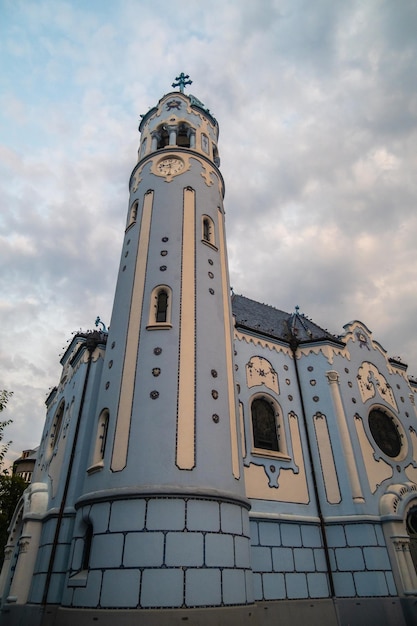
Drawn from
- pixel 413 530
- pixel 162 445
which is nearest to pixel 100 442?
pixel 162 445

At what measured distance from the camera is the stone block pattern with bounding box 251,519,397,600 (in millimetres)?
14352

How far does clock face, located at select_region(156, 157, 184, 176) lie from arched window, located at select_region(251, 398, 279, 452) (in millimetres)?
11568

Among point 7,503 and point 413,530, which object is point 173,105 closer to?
point 413,530

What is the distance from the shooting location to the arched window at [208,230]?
18219mm

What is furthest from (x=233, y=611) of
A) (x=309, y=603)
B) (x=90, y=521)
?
(x=309, y=603)

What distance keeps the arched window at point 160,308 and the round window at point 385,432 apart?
38.2 feet

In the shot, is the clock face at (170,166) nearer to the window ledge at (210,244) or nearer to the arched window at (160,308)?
the window ledge at (210,244)

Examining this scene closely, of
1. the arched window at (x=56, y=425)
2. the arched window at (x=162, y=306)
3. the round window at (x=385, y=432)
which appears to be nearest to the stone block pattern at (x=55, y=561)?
the arched window at (x=56, y=425)

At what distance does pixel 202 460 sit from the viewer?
12.2m

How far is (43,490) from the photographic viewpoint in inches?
640

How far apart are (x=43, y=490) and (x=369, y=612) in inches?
507

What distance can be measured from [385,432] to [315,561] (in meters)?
7.43

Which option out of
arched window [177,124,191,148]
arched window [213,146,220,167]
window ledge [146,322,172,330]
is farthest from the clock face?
window ledge [146,322,172,330]

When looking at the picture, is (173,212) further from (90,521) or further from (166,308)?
(90,521)
